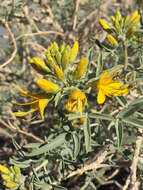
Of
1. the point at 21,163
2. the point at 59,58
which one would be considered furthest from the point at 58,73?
the point at 21,163

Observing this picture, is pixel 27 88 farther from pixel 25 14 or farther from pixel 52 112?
pixel 25 14

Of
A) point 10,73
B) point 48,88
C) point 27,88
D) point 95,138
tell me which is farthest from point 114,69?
point 10,73

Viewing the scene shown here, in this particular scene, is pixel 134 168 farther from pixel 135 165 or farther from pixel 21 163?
pixel 21 163

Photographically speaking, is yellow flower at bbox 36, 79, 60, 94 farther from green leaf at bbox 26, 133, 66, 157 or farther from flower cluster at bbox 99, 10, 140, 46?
flower cluster at bbox 99, 10, 140, 46

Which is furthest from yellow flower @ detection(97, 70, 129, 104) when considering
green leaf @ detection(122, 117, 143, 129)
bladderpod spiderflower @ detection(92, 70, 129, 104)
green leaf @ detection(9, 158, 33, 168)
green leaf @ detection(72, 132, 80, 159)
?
green leaf @ detection(9, 158, 33, 168)

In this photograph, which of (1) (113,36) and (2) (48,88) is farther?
(1) (113,36)

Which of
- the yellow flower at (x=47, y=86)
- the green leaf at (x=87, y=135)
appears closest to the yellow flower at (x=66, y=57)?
the yellow flower at (x=47, y=86)
